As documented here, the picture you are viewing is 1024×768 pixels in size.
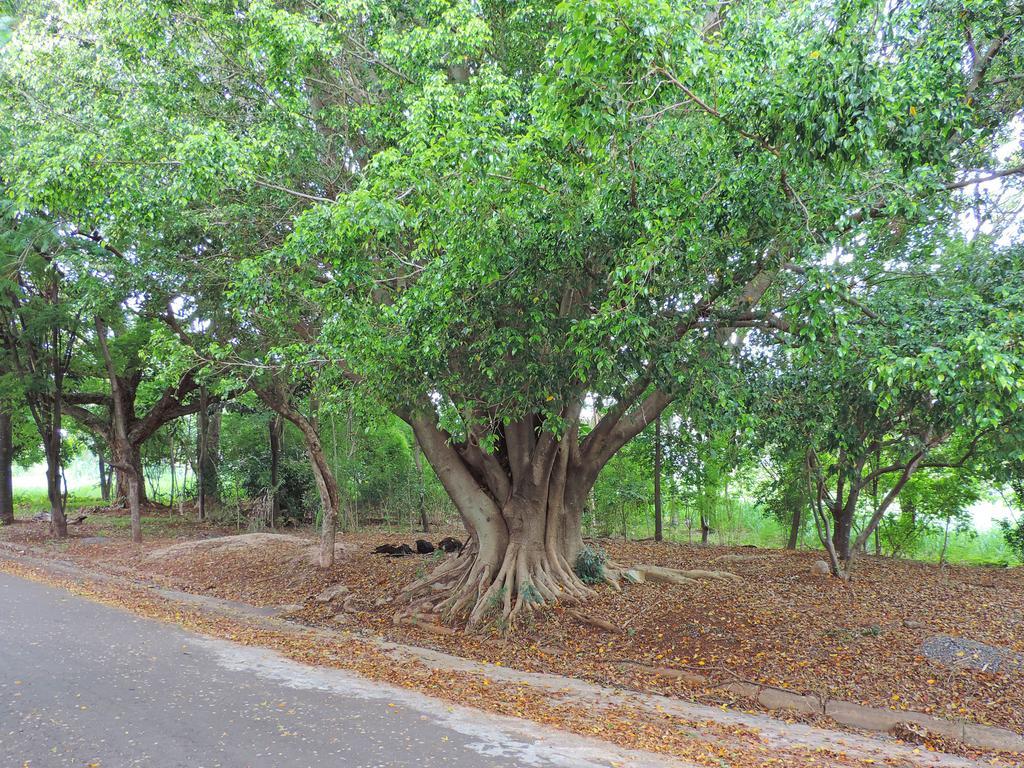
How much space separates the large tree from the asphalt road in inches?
Answer: 119

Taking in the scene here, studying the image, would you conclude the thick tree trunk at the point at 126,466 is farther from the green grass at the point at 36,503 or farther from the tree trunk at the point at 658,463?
the tree trunk at the point at 658,463

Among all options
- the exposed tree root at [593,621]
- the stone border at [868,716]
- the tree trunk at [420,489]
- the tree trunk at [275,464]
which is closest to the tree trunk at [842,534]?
the exposed tree root at [593,621]

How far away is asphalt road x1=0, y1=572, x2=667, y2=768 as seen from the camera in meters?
4.94

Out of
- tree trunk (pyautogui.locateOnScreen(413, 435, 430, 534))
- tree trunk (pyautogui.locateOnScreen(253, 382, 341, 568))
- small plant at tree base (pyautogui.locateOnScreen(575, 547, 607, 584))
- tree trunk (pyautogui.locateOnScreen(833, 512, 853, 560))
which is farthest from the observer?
tree trunk (pyautogui.locateOnScreen(413, 435, 430, 534))

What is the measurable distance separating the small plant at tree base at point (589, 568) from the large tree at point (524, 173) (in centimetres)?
34

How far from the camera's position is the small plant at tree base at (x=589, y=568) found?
1065 cm

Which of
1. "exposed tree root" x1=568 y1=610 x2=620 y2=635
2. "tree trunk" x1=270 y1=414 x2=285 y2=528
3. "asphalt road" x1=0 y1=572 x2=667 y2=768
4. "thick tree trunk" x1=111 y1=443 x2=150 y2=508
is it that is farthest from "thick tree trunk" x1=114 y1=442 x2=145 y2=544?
"exposed tree root" x1=568 y1=610 x2=620 y2=635

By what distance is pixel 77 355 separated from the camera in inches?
780

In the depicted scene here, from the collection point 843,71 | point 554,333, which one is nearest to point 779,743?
point 554,333

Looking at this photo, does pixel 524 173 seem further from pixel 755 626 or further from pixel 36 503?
pixel 36 503

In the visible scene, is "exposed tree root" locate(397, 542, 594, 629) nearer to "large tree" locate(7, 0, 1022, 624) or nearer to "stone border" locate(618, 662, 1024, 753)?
"large tree" locate(7, 0, 1022, 624)

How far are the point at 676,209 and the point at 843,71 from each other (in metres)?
1.61

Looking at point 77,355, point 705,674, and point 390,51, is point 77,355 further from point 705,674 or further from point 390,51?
point 705,674

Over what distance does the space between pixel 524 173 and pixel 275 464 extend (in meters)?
15.7
